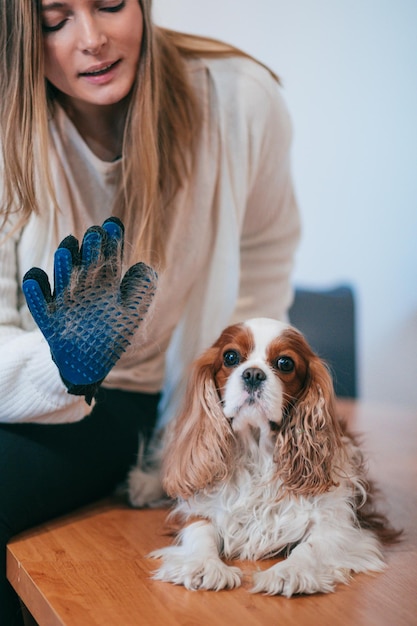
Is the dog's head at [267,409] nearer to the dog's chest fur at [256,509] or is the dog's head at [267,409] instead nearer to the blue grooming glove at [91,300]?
the dog's chest fur at [256,509]

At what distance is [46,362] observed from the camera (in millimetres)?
1495

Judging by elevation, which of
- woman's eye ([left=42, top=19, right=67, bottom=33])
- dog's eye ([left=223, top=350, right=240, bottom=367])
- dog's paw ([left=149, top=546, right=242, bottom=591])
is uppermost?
woman's eye ([left=42, top=19, right=67, bottom=33])

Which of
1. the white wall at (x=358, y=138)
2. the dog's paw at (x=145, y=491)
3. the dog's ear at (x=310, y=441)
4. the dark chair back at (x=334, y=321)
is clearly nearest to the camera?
the dog's ear at (x=310, y=441)

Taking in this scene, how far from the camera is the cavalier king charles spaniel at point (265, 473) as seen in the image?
1.32 m

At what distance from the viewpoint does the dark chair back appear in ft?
7.72

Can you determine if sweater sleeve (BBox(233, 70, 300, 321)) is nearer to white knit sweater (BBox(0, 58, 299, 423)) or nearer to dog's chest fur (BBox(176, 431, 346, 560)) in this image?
white knit sweater (BBox(0, 58, 299, 423))

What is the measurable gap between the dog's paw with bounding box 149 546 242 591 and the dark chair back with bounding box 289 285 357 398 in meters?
1.00

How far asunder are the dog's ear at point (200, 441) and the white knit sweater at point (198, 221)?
221mm

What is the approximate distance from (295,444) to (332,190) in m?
1.30

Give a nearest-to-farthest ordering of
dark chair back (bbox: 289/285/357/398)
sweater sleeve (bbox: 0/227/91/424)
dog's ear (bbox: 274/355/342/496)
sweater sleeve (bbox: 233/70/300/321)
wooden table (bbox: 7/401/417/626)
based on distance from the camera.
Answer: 1. wooden table (bbox: 7/401/417/626)
2. dog's ear (bbox: 274/355/342/496)
3. sweater sleeve (bbox: 0/227/91/424)
4. sweater sleeve (bbox: 233/70/300/321)
5. dark chair back (bbox: 289/285/357/398)

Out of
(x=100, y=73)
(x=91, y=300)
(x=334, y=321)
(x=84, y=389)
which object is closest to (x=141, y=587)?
(x=84, y=389)

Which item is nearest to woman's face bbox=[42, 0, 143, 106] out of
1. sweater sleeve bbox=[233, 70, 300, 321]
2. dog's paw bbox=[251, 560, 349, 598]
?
sweater sleeve bbox=[233, 70, 300, 321]

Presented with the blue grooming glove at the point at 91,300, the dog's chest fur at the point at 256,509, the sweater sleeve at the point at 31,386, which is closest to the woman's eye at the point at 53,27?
the blue grooming glove at the point at 91,300

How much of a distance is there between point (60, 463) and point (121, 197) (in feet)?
1.81
